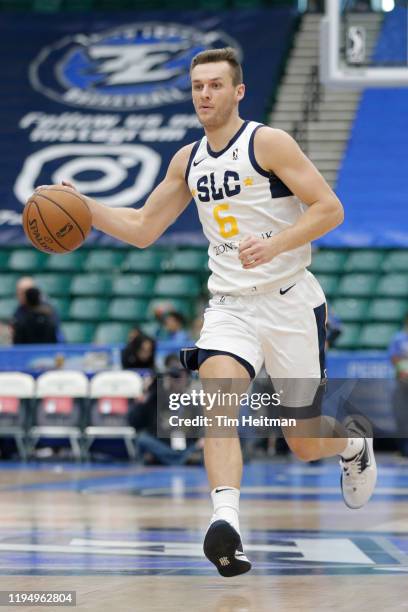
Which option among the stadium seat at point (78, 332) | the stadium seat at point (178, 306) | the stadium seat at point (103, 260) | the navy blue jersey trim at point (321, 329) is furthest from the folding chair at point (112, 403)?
the navy blue jersey trim at point (321, 329)

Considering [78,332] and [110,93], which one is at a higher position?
[110,93]

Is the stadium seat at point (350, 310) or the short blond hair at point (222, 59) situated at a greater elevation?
the short blond hair at point (222, 59)

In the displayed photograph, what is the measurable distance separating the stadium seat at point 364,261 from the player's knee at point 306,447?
46.0 feet

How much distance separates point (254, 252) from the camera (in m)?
5.07

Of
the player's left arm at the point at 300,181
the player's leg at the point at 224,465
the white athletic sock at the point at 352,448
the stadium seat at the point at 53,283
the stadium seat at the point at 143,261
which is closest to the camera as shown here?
the player's leg at the point at 224,465

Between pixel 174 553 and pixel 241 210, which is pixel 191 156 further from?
pixel 174 553

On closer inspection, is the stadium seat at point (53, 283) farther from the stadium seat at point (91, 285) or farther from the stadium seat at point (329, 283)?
the stadium seat at point (329, 283)

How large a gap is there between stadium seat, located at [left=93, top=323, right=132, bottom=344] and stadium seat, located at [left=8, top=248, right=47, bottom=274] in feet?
6.36

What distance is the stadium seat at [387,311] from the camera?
18891mm

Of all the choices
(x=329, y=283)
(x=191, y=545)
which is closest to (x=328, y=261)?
(x=329, y=283)

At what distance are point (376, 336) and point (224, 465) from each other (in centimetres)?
1355

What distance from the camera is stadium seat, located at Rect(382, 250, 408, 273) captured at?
19578 mm

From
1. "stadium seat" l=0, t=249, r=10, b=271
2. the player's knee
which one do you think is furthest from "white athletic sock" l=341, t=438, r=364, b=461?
"stadium seat" l=0, t=249, r=10, b=271

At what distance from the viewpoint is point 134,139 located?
898 inches
